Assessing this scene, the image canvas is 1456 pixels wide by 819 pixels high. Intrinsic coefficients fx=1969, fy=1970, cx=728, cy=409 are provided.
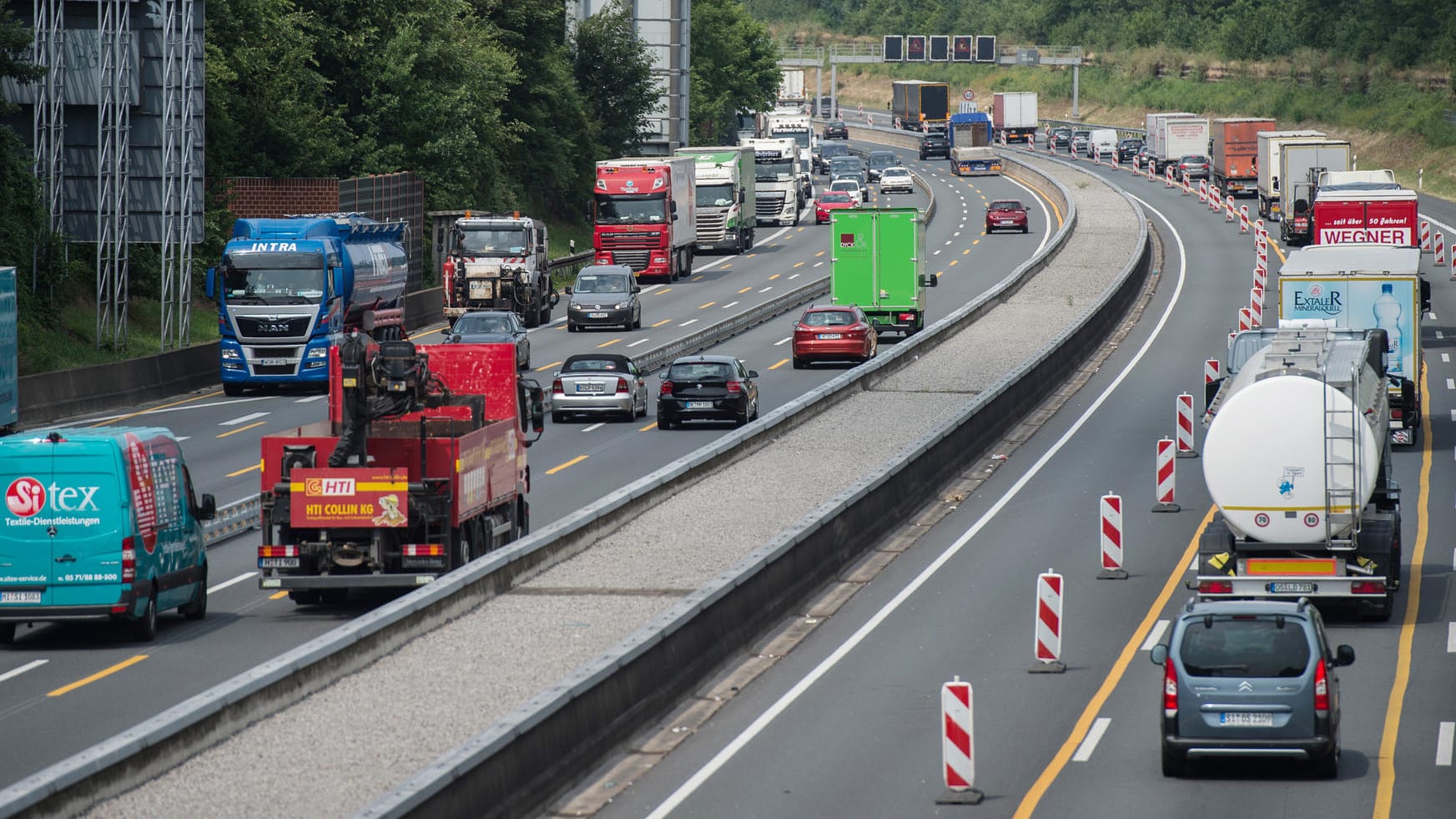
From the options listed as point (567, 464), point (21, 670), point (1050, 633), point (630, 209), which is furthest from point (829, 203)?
point (21, 670)

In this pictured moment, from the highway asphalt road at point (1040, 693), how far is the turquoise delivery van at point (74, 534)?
6.93 m

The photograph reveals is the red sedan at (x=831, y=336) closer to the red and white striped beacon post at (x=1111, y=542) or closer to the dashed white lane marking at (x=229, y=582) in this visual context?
the red and white striped beacon post at (x=1111, y=542)

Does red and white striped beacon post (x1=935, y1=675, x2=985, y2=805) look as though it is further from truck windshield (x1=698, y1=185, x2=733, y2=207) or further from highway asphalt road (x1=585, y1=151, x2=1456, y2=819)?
truck windshield (x1=698, y1=185, x2=733, y2=207)

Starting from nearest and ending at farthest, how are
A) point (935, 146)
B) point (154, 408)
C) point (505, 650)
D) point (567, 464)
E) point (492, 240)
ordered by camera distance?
point (505, 650), point (567, 464), point (154, 408), point (492, 240), point (935, 146)

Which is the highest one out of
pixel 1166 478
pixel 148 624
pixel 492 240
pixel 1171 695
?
pixel 492 240

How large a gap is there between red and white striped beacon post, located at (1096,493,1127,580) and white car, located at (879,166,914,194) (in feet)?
260

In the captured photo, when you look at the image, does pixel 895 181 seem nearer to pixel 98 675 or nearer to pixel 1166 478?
pixel 1166 478

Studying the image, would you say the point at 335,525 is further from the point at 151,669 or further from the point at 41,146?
the point at 41,146

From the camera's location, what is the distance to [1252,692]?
51.2 feet

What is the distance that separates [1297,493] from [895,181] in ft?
270

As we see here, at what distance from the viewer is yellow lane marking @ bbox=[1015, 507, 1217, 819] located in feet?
50.2

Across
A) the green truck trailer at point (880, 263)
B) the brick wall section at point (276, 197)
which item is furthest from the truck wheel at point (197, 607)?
the brick wall section at point (276, 197)

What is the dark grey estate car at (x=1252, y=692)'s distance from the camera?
50.7ft

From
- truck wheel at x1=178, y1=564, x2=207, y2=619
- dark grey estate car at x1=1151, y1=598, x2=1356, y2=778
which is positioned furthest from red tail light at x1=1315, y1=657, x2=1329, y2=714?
truck wheel at x1=178, y1=564, x2=207, y2=619
